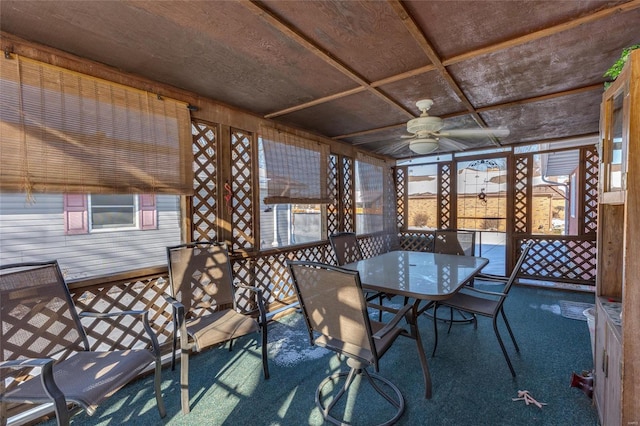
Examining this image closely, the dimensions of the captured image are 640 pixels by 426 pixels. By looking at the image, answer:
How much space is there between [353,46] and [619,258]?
211 cm

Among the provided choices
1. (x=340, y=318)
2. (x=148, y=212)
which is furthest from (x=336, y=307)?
(x=148, y=212)

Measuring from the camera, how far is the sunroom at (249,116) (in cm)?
164

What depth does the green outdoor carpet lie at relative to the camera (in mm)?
1752

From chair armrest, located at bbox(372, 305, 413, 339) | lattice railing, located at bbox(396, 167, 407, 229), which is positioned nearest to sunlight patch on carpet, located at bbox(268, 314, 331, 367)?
chair armrest, located at bbox(372, 305, 413, 339)

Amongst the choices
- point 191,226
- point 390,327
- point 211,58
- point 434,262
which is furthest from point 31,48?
point 434,262

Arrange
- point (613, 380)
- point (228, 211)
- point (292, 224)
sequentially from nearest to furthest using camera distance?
point (613, 380)
point (228, 211)
point (292, 224)

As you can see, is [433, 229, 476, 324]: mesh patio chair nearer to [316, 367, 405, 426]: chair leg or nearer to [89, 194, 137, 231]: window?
[316, 367, 405, 426]: chair leg

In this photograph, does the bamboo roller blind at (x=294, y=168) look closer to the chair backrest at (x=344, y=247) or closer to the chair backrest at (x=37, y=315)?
the chair backrest at (x=344, y=247)

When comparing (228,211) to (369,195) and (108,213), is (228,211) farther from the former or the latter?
(369,195)

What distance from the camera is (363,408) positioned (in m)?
1.82

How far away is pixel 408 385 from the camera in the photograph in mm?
2053

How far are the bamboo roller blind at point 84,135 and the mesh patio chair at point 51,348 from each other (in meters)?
0.62

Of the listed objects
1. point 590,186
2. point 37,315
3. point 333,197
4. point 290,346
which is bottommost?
point 290,346

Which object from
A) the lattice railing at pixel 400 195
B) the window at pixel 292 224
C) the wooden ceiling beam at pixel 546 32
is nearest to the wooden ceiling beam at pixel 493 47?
the wooden ceiling beam at pixel 546 32
